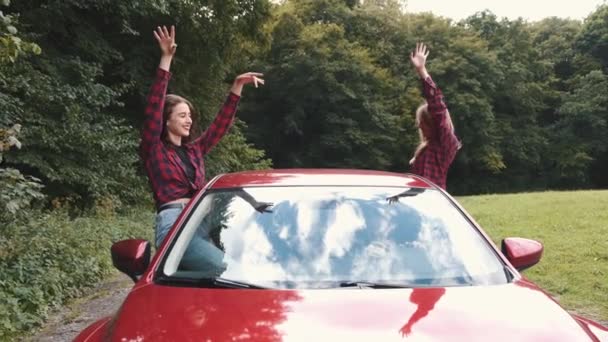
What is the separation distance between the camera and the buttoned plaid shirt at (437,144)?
458 cm

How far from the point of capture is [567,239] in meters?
11.0

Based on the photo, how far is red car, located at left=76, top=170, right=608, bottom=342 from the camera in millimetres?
2104

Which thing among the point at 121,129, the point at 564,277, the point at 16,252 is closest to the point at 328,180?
the point at 16,252

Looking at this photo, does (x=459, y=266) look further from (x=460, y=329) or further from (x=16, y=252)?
(x=16, y=252)

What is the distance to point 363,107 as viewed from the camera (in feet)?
135

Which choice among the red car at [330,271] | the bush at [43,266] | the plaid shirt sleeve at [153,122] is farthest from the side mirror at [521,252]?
the bush at [43,266]

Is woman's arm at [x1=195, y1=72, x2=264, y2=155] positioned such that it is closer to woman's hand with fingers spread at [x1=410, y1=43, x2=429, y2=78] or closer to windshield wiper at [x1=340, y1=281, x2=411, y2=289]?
woman's hand with fingers spread at [x1=410, y1=43, x2=429, y2=78]

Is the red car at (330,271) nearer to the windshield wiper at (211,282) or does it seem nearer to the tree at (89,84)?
the windshield wiper at (211,282)

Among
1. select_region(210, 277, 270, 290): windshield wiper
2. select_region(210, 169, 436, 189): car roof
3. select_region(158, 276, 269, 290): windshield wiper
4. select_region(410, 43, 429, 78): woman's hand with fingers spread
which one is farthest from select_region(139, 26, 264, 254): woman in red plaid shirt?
select_region(410, 43, 429, 78): woman's hand with fingers spread


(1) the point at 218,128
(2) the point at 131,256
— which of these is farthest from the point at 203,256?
(1) the point at 218,128

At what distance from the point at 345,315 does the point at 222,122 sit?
115 inches

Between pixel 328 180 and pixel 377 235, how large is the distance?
23.0 inches

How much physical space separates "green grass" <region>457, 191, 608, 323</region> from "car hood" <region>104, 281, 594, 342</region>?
3.90 metres

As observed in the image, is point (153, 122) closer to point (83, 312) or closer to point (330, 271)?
point (330, 271)
